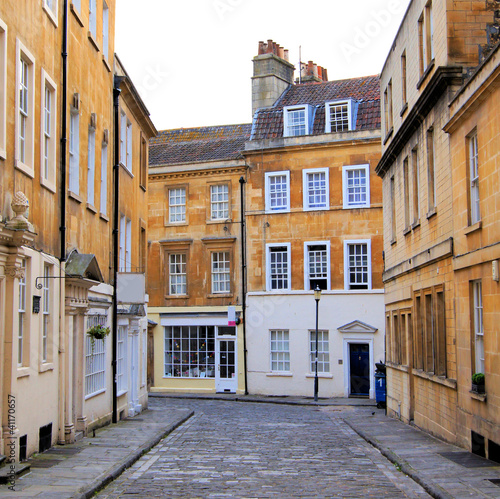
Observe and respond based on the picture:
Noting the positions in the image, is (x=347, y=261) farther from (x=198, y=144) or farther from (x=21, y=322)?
(x=21, y=322)

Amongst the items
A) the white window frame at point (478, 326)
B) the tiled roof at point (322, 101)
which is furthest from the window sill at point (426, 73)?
the tiled roof at point (322, 101)

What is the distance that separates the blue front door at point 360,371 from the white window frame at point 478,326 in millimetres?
19786

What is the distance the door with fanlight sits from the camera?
3603 cm

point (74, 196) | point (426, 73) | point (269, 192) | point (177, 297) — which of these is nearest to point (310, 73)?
point (269, 192)

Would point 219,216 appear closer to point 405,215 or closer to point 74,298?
point 405,215

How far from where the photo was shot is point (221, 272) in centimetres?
3675

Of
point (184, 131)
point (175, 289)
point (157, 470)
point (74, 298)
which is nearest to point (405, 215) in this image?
point (74, 298)

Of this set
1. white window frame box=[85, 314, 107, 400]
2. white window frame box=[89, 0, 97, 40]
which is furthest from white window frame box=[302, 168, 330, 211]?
white window frame box=[89, 0, 97, 40]

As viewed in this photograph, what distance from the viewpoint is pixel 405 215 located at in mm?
21062

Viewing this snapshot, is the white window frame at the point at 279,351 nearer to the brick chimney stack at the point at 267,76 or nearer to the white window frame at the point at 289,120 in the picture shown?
the white window frame at the point at 289,120

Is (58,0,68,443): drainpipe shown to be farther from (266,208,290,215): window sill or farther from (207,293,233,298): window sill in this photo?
(207,293,233,298): window sill

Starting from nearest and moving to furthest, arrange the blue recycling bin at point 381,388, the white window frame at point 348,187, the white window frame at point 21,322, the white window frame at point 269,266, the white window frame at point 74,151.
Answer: the white window frame at point 21,322
the white window frame at point 74,151
the blue recycling bin at point 381,388
the white window frame at point 348,187
the white window frame at point 269,266

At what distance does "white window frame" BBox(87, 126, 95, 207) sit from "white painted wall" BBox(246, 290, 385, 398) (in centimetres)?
1783

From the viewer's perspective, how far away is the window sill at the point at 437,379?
1554cm
